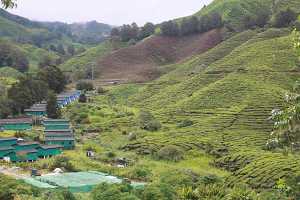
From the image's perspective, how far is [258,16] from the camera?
315 feet

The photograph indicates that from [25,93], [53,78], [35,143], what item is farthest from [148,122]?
[53,78]

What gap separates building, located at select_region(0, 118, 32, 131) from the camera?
179ft

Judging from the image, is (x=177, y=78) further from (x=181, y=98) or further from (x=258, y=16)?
(x=258, y=16)

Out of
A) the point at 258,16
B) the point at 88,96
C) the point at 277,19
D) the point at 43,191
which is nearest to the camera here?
the point at 43,191

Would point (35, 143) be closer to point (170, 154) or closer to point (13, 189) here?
point (170, 154)

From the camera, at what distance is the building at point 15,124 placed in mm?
54594

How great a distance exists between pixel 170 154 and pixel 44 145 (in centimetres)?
1042

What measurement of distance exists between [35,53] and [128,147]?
92157mm

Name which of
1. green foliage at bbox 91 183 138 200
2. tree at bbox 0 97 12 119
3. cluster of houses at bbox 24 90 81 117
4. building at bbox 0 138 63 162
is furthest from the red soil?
green foliage at bbox 91 183 138 200

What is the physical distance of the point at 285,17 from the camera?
286ft

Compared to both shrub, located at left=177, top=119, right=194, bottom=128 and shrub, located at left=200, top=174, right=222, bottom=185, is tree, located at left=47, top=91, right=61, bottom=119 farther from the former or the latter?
shrub, located at left=200, top=174, right=222, bottom=185

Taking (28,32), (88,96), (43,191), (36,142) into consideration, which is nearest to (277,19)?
(88,96)

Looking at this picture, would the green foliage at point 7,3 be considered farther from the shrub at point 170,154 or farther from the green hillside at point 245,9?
the green hillside at point 245,9

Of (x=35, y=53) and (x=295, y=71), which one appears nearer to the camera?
(x=295, y=71)
